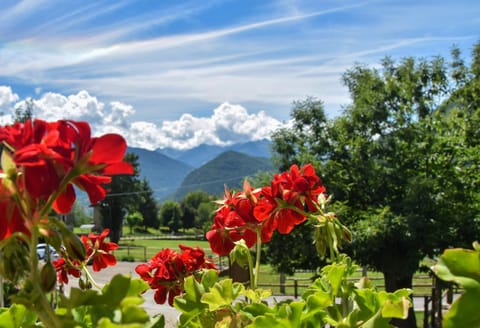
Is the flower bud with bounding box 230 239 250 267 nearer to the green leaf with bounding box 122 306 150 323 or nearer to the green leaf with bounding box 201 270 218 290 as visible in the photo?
the green leaf with bounding box 201 270 218 290

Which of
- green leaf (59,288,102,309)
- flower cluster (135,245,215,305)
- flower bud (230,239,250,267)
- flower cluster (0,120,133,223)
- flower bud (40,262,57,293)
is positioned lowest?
flower cluster (135,245,215,305)

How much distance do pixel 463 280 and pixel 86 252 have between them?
38 centimetres

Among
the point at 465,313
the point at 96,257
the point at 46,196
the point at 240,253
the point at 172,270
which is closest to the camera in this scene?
the point at 465,313

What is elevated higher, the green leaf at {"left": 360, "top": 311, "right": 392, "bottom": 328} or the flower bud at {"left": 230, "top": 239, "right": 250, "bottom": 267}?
the flower bud at {"left": 230, "top": 239, "right": 250, "bottom": 267}

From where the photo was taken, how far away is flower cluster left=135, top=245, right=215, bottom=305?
133 centimetres

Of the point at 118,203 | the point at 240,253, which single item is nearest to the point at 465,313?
the point at 240,253

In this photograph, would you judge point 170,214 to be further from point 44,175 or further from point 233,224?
point 44,175

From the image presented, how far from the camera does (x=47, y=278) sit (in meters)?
0.53

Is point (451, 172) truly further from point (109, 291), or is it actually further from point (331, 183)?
point (109, 291)

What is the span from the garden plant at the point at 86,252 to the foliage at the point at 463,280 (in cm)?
19

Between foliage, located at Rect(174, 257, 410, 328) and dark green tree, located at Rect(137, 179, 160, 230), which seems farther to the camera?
dark green tree, located at Rect(137, 179, 160, 230)

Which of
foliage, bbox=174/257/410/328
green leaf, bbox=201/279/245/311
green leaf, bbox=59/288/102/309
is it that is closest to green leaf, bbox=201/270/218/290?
foliage, bbox=174/257/410/328

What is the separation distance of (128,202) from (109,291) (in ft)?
179

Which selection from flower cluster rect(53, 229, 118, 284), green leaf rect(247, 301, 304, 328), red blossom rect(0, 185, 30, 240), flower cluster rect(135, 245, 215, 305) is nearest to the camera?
red blossom rect(0, 185, 30, 240)
